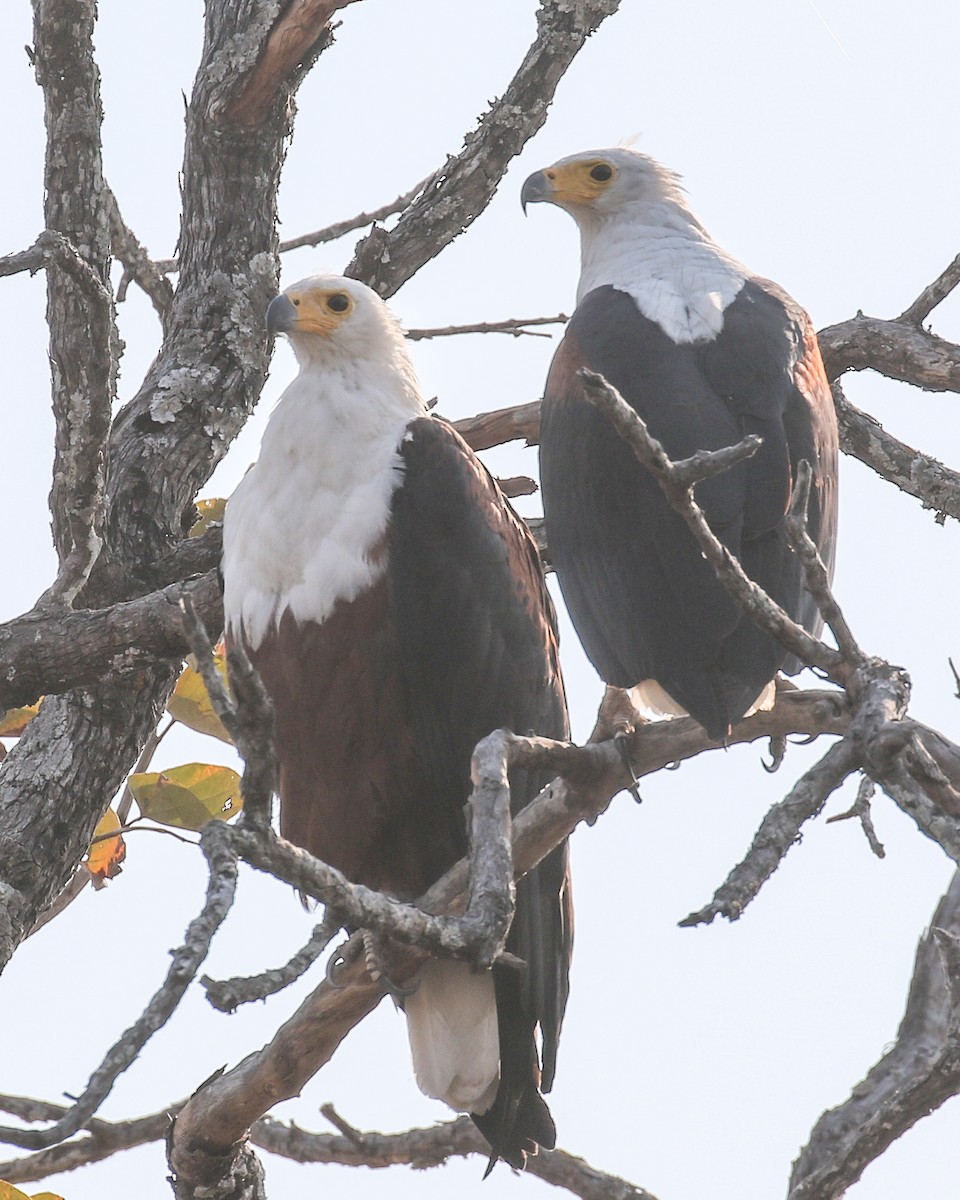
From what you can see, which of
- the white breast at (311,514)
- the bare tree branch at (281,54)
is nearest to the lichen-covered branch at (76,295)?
the white breast at (311,514)

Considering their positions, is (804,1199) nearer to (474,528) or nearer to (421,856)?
(421,856)

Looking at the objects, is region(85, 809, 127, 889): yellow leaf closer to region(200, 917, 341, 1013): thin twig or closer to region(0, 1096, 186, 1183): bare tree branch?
region(0, 1096, 186, 1183): bare tree branch

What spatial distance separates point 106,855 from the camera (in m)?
4.55

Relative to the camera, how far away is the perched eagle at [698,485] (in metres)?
3.61

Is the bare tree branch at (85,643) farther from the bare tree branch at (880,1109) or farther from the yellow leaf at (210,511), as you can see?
the bare tree branch at (880,1109)

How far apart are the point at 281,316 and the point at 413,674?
3.67ft

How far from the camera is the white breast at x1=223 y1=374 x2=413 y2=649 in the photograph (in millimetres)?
3932

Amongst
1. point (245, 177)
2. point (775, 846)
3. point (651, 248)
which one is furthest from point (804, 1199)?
point (245, 177)

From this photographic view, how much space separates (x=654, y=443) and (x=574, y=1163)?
8.13ft

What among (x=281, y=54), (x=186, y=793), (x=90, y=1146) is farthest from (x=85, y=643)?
(x=281, y=54)

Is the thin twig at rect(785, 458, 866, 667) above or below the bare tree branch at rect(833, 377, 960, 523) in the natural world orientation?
below

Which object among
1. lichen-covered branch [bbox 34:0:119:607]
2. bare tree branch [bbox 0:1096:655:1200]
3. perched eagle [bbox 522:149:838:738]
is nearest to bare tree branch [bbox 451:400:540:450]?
perched eagle [bbox 522:149:838:738]

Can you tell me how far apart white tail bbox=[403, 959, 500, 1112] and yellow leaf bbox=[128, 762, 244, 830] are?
0.74 meters

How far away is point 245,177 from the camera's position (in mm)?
4898
